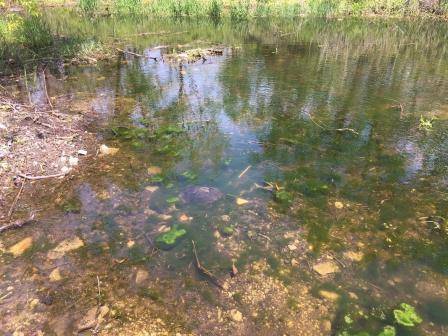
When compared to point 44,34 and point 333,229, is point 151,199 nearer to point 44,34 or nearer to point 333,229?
point 333,229

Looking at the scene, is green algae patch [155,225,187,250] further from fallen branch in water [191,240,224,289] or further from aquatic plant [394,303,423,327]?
aquatic plant [394,303,423,327]

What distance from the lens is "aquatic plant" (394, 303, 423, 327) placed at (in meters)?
3.16

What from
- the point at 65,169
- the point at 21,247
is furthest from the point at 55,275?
the point at 65,169

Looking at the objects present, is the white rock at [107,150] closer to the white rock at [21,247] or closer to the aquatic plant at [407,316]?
the white rock at [21,247]

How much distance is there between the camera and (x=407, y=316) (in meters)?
3.21

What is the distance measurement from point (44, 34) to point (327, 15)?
56.0ft

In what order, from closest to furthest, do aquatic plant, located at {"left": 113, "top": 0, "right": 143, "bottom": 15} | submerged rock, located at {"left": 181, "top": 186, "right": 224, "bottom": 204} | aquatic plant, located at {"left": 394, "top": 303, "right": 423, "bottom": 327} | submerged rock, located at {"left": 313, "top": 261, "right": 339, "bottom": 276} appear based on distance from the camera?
aquatic plant, located at {"left": 394, "top": 303, "right": 423, "bottom": 327}
submerged rock, located at {"left": 313, "top": 261, "right": 339, "bottom": 276}
submerged rock, located at {"left": 181, "top": 186, "right": 224, "bottom": 204}
aquatic plant, located at {"left": 113, "top": 0, "right": 143, "bottom": 15}

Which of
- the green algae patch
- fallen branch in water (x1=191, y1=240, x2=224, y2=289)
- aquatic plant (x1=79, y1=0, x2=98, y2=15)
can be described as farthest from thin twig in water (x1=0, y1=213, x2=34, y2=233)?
Result: aquatic plant (x1=79, y1=0, x2=98, y2=15)

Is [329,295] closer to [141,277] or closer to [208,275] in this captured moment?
[208,275]

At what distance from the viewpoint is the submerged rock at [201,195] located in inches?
191

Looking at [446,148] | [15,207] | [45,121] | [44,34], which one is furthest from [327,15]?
[15,207]

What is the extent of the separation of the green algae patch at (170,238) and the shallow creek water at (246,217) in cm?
8

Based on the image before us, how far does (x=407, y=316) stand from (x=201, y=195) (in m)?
2.85

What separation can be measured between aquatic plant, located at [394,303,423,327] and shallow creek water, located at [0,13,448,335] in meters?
0.05
